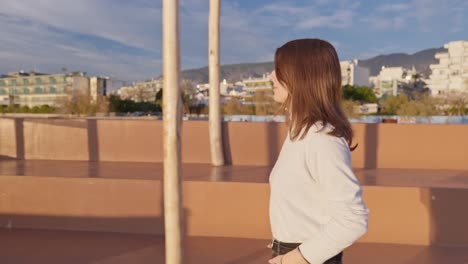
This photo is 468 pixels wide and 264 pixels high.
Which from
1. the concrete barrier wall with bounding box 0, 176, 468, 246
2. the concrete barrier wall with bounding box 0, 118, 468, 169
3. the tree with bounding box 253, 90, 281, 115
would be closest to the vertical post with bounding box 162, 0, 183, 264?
the concrete barrier wall with bounding box 0, 176, 468, 246

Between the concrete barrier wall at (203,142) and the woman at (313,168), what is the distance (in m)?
3.65

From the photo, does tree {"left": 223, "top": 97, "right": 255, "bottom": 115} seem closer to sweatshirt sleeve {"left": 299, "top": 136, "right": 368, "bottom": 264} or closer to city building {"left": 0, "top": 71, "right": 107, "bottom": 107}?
sweatshirt sleeve {"left": 299, "top": 136, "right": 368, "bottom": 264}

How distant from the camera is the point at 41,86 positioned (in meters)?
69.6

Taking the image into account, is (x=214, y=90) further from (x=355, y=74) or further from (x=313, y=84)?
(x=355, y=74)

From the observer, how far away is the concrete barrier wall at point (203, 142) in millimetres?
4582

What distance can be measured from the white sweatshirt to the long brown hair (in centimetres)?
3

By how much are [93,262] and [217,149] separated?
6.73 feet

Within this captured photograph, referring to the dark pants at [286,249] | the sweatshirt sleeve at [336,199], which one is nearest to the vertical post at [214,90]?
the dark pants at [286,249]

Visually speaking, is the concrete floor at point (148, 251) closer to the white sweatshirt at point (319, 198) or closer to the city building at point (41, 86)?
the white sweatshirt at point (319, 198)

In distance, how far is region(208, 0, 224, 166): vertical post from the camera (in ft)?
14.3

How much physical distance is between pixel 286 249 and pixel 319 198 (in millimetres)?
177

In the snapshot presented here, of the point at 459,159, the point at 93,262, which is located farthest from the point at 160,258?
the point at 459,159

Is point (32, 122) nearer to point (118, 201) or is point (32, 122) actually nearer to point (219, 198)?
point (118, 201)

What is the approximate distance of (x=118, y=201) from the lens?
3.49 metres
